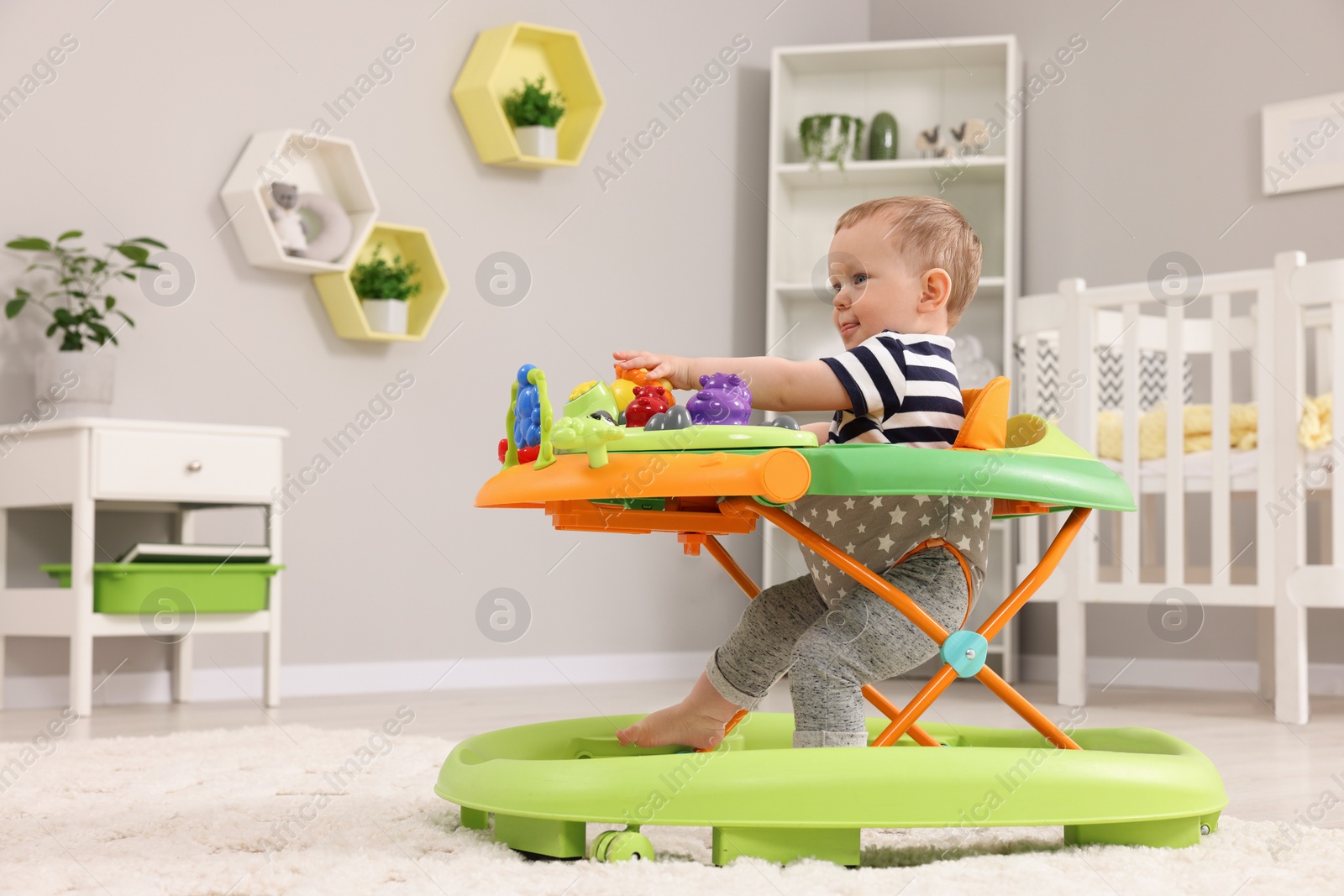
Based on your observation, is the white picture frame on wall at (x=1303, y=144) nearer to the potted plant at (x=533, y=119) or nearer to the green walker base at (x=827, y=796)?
the potted plant at (x=533, y=119)

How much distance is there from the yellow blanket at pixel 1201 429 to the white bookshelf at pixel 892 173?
2.08 feet

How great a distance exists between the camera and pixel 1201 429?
2.58m

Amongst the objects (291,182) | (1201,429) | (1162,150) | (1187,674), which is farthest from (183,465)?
(1162,150)

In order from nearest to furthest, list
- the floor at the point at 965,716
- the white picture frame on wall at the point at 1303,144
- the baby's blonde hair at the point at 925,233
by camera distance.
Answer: the baby's blonde hair at the point at 925,233 < the floor at the point at 965,716 < the white picture frame on wall at the point at 1303,144

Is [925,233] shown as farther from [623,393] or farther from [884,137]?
[884,137]

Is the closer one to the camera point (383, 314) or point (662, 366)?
point (662, 366)

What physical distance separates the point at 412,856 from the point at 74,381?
1.66m

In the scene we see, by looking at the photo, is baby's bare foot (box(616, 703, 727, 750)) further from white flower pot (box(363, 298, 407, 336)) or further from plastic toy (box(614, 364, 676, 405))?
white flower pot (box(363, 298, 407, 336))

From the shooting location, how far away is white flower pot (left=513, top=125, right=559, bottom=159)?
3080 millimetres

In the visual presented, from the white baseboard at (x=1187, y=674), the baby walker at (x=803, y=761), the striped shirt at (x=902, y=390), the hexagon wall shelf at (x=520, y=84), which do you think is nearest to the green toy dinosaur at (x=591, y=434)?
the baby walker at (x=803, y=761)

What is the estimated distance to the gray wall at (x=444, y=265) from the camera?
2576 millimetres

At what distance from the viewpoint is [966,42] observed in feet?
11.1

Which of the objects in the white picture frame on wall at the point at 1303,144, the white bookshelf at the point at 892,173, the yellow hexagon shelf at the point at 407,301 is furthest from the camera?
the white bookshelf at the point at 892,173

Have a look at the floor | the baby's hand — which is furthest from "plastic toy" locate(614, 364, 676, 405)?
the floor
